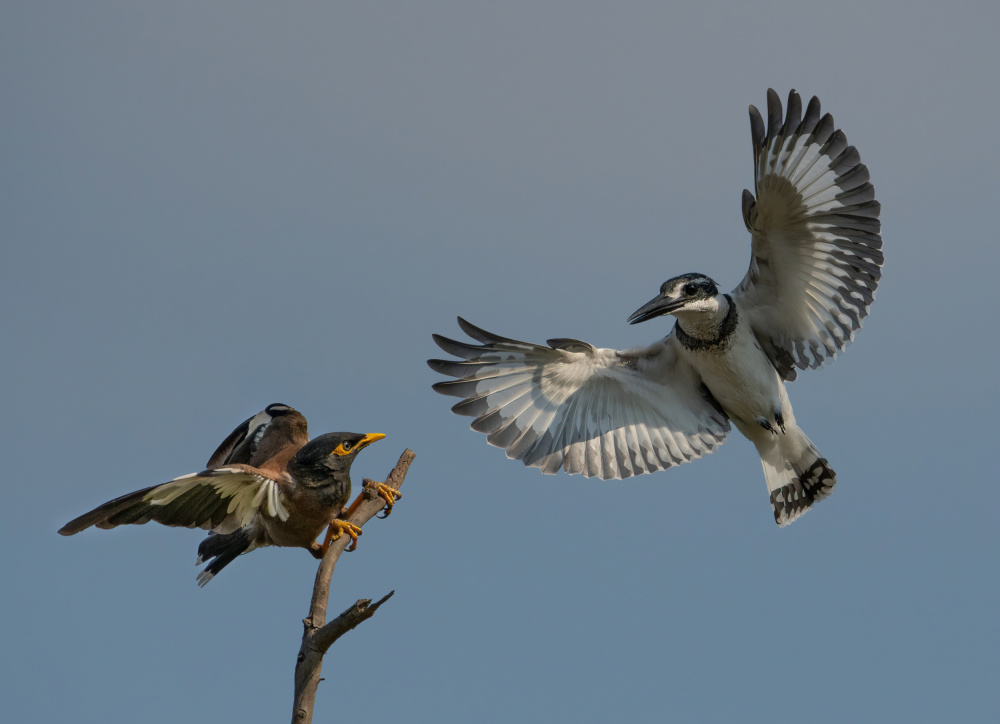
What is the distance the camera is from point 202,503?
18.6 feet

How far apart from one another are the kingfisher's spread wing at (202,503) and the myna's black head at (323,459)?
203mm

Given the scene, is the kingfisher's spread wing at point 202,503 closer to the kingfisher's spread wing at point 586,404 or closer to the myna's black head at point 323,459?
the myna's black head at point 323,459

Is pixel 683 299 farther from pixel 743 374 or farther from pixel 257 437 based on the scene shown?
pixel 257 437

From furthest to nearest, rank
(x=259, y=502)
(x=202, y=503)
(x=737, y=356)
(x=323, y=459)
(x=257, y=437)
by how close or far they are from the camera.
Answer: (x=257, y=437), (x=737, y=356), (x=323, y=459), (x=259, y=502), (x=202, y=503)

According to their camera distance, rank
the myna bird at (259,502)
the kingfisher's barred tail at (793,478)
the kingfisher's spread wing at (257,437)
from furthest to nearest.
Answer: the kingfisher's barred tail at (793,478), the kingfisher's spread wing at (257,437), the myna bird at (259,502)

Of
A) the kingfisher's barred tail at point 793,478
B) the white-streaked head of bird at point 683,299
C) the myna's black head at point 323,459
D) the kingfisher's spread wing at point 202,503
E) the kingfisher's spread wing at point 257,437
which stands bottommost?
the kingfisher's spread wing at point 202,503

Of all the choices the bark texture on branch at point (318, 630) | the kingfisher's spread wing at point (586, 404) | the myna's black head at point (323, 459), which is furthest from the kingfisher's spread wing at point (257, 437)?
the bark texture on branch at point (318, 630)

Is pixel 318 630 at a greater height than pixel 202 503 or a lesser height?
lesser

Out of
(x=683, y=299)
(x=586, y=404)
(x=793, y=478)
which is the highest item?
(x=683, y=299)

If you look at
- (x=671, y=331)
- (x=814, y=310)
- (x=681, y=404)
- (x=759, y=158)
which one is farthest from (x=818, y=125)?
(x=681, y=404)

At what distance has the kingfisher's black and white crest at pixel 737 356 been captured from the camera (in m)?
6.57

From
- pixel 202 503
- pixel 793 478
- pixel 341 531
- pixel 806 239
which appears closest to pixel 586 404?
pixel 793 478

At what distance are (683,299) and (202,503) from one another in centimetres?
364

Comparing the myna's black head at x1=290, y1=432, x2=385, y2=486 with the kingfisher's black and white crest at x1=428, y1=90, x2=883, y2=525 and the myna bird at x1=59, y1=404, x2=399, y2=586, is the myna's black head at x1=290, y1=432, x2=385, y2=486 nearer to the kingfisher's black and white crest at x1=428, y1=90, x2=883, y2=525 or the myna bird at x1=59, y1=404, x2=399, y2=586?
the myna bird at x1=59, y1=404, x2=399, y2=586
